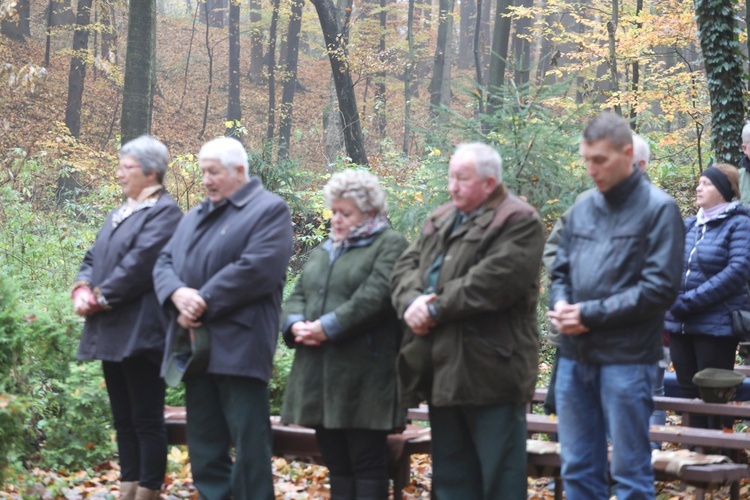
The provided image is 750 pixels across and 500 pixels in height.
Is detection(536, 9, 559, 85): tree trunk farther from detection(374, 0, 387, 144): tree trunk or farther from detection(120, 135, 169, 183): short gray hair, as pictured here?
detection(120, 135, 169, 183): short gray hair

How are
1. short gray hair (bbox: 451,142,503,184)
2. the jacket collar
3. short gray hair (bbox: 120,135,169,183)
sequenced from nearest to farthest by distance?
short gray hair (bbox: 451,142,503,184) → the jacket collar → short gray hair (bbox: 120,135,169,183)

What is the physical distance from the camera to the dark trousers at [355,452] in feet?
15.6

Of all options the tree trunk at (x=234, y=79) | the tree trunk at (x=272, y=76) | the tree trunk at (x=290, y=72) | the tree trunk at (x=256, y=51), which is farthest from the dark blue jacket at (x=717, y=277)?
the tree trunk at (x=256, y=51)

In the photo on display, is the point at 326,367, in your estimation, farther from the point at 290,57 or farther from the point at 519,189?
the point at 290,57

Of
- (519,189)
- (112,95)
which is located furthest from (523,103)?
(112,95)

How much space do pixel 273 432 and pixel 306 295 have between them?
997 mm

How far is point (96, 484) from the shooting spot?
6207mm

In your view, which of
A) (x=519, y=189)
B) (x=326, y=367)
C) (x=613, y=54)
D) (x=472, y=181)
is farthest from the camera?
(x=613, y=54)

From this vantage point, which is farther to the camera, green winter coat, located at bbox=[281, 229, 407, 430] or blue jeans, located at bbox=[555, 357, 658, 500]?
green winter coat, located at bbox=[281, 229, 407, 430]

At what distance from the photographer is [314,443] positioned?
531 centimetres

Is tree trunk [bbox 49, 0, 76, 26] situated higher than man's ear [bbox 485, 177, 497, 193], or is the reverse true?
tree trunk [bbox 49, 0, 76, 26]

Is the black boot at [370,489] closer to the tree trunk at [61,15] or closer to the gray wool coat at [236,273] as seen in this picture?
the gray wool coat at [236,273]

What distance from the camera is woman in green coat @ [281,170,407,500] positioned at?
4.64 m

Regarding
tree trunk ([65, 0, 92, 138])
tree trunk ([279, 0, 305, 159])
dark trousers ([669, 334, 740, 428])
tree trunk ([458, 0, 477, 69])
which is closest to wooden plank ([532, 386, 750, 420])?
dark trousers ([669, 334, 740, 428])
